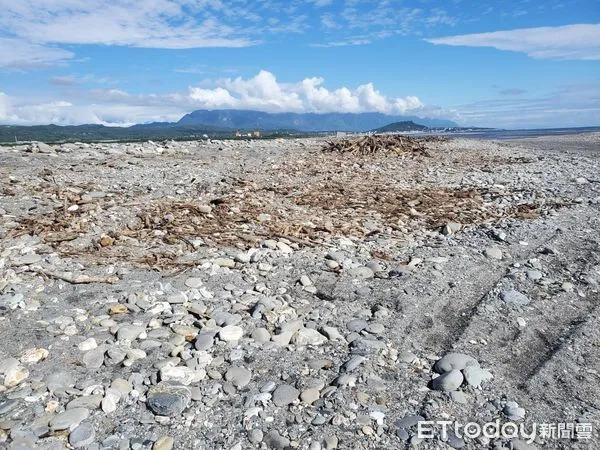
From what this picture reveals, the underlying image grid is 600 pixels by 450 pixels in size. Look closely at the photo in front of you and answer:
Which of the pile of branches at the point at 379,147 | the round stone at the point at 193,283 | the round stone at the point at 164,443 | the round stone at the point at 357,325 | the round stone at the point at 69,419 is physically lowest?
the round stone at the point at 164,443

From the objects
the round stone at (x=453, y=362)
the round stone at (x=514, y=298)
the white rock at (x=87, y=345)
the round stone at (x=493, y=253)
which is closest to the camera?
the round stone at (x=453, y=362)

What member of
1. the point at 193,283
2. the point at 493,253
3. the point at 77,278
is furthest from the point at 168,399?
the point at 493,253

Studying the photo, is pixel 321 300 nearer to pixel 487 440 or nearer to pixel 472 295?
pixel 472 295

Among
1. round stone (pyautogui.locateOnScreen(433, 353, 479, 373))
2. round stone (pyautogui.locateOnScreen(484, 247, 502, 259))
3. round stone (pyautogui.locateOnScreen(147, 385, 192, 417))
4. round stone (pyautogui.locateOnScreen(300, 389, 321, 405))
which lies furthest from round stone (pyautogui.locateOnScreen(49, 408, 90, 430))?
round stone (pyautogui.locateOnScreen(484, 247, 502, 259))

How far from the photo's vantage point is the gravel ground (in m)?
2.82

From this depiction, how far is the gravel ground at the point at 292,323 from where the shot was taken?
111 inches

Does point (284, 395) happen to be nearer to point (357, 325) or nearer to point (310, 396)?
point (310, 396)

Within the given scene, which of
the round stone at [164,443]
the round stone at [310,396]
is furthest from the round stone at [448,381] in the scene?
the round stone at [164,443]

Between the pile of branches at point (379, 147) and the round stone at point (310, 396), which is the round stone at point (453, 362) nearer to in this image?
the round stone at point (310, 396)

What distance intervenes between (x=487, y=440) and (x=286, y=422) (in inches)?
49.6

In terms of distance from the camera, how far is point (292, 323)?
399cm

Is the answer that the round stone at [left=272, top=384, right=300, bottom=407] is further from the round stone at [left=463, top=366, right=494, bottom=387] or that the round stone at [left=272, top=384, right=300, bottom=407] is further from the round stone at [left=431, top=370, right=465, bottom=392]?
the round stone at [left=463, top=366, right=494, bottom=387]

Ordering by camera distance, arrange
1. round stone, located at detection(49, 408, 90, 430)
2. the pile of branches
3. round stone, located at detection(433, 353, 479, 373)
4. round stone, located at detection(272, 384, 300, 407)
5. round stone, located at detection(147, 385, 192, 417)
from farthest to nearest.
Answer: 1. the pile of branches
2. round stone, located at detection(433, 353, 479, 373)
3. round stone, located at detection(272, 384, 300, 407)
4. round stone, located at detection(147, 385, 192, 417)
5. round stone, located at detection(49, 408, 90, 430)

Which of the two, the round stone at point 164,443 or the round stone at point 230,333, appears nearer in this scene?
the round stone at point 164,443
